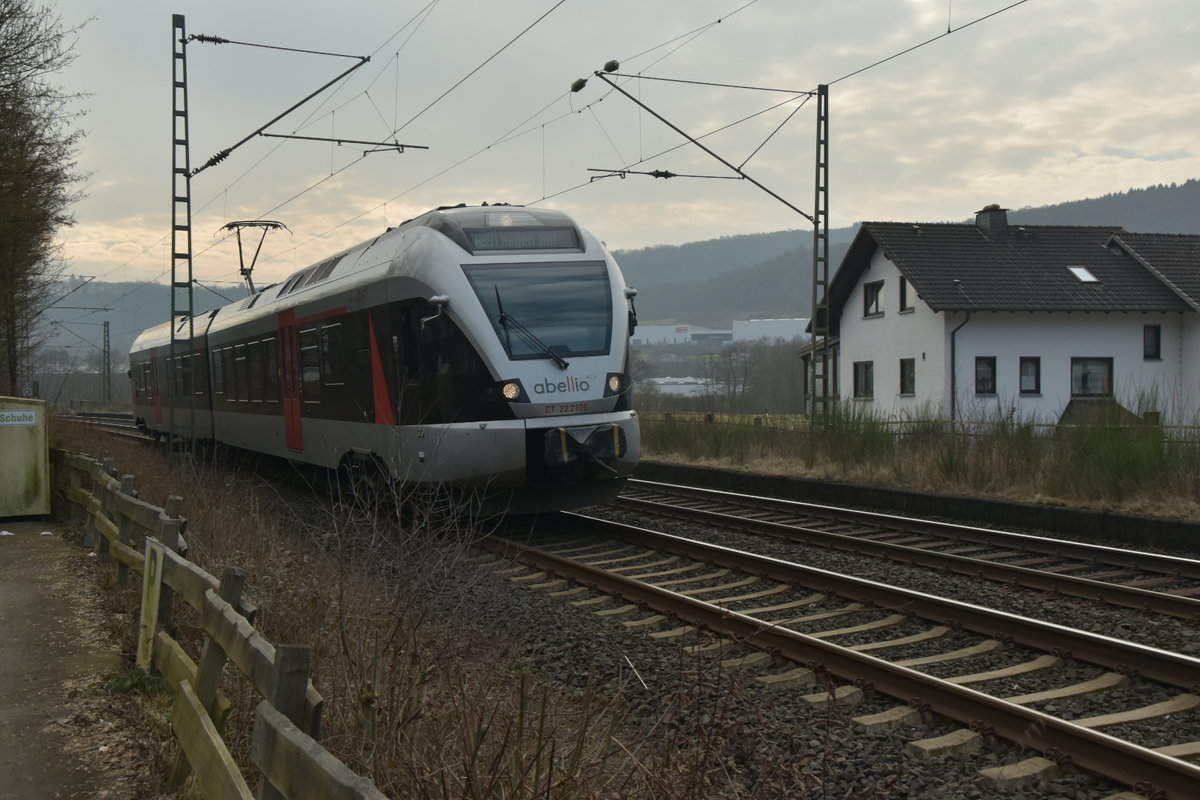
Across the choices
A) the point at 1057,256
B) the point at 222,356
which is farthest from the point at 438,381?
the point at 1057,256

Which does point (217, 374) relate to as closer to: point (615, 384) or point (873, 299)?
point (615, 384)

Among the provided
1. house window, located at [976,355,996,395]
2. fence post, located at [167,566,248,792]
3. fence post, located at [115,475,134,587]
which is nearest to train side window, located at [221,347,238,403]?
fence post, located at [115,475,134,587]

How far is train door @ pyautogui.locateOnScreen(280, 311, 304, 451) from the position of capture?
50.6ft

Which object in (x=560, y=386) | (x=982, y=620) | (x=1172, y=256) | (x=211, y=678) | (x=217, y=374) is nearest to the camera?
(x=211, y=678)

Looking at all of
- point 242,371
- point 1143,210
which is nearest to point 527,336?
point 242,371

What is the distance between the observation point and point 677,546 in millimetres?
10562

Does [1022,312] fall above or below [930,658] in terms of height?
above

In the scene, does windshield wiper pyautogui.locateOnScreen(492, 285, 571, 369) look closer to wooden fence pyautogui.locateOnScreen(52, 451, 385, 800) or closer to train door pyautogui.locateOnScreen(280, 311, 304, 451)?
wooden fence pyautogui.locateOnScreen(52, 451, 385, 800)

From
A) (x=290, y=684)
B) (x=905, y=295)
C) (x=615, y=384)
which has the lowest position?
(x=290, y=684)

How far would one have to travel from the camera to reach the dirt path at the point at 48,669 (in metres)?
4.75

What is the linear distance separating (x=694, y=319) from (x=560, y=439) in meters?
158

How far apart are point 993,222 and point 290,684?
1532 inches

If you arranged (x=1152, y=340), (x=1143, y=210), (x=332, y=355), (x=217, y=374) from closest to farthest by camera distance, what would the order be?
(x=332, y=355) → (x=217, y=374) → (x=1152, y=340) → (x=1143, y=210)

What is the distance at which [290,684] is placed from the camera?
3355 mm
